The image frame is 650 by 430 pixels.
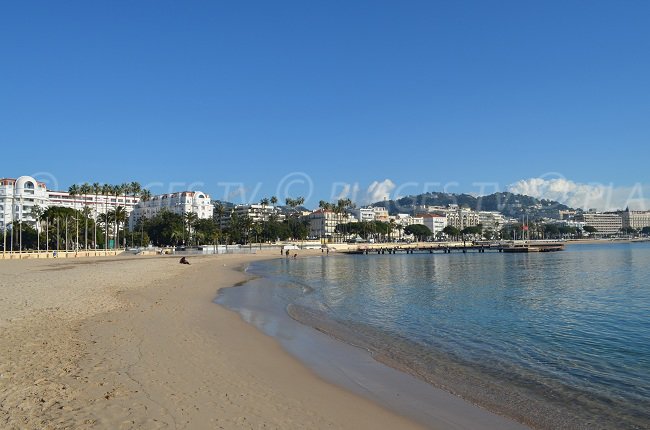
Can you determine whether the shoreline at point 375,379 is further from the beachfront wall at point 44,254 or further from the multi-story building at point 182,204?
the multi-story building at point 182,204

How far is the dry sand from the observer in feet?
21.4

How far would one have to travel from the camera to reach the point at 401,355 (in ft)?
39.8

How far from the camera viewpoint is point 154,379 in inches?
330

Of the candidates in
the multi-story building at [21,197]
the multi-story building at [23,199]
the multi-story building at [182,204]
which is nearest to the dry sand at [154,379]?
the multi-story building at [23,199]

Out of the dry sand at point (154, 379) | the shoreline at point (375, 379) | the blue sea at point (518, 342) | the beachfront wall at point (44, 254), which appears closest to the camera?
the dry sand at point (154, 379)

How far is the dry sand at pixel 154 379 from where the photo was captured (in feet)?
21.4

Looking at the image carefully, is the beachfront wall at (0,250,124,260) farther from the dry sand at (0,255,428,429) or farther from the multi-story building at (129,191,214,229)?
the multi-story building at (129,191,214,229)

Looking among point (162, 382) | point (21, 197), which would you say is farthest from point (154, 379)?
point (21, 197)

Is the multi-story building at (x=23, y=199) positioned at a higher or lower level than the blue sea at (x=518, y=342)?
higher

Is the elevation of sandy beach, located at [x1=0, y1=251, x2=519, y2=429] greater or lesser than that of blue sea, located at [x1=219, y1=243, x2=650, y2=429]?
greater

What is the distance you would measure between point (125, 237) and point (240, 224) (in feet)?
101

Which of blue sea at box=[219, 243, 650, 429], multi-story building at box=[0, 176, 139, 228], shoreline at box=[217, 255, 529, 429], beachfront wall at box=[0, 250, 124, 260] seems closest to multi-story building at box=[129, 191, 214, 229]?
multi-story building at box=[0, 176, 139, 228]

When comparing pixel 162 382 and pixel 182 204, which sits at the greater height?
pixel 182 204

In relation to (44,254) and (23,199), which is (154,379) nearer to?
(44,254)
